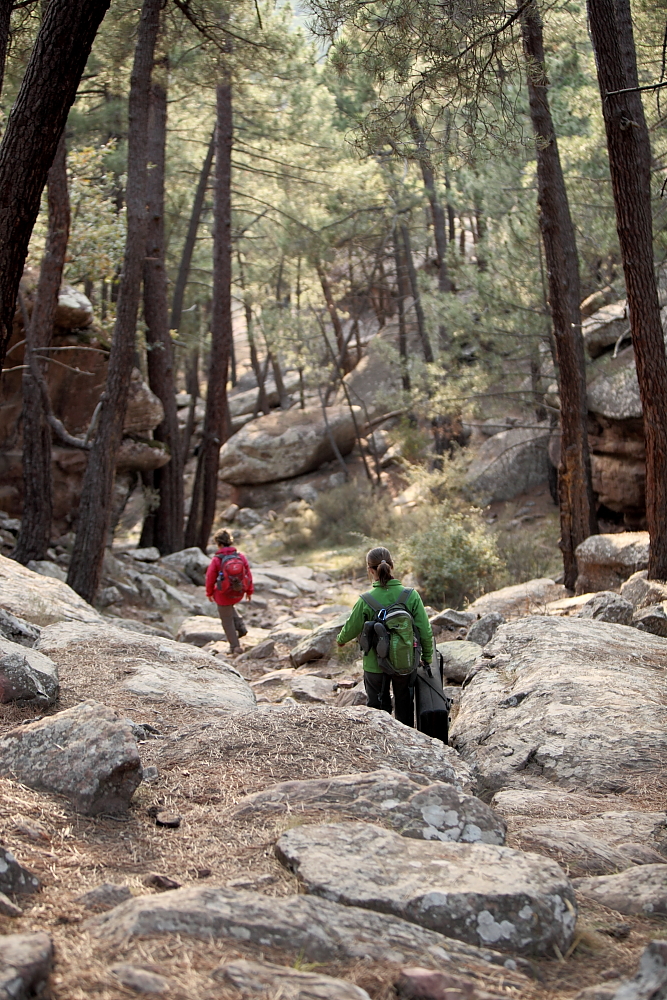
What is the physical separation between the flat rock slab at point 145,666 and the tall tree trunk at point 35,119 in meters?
2.64

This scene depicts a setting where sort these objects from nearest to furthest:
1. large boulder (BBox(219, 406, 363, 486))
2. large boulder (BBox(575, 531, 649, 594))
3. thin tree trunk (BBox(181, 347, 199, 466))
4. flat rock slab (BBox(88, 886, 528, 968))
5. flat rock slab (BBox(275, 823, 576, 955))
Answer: flat rock slab (BBox(88, 886, 528, 968)), flat rock slab (BBox(275, 823, 576, 955)), large boulder (BBox(575, 531, 649, 594)), thin tree trunk (BBox(181, 347, 199, 466)), large boulder (BBox(219, 406, 363, 486))

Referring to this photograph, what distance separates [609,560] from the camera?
10.7m

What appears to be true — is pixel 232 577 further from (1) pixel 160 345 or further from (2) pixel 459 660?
(1) pixel 160 345

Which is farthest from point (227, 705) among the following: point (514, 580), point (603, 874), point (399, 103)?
point (514, 580)

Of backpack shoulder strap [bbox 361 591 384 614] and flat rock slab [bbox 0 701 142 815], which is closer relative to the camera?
flat rock slab [bbox 0 701 142 815]

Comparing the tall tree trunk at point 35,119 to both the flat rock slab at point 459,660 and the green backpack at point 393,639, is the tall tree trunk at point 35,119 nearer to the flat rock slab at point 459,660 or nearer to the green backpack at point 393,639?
the green backpack at point 393,639

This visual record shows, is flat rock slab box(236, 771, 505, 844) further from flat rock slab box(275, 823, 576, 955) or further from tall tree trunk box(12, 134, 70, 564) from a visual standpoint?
tall tree trunk box(12, 134, 70, 564)

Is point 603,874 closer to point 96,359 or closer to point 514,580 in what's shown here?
point 514,580

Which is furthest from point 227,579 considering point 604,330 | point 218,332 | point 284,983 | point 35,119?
point 604,330

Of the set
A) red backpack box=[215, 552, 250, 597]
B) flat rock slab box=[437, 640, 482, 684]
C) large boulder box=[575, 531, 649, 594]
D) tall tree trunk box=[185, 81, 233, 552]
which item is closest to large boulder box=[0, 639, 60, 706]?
flat rock slab box=[437, 640, 482, 684]

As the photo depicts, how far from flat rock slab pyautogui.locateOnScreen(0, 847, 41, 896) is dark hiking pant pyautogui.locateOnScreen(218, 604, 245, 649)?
6767 mm

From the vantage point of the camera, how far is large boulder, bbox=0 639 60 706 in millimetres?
4777

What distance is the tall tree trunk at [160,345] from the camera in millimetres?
14953

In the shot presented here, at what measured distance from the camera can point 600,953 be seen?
107 inches
